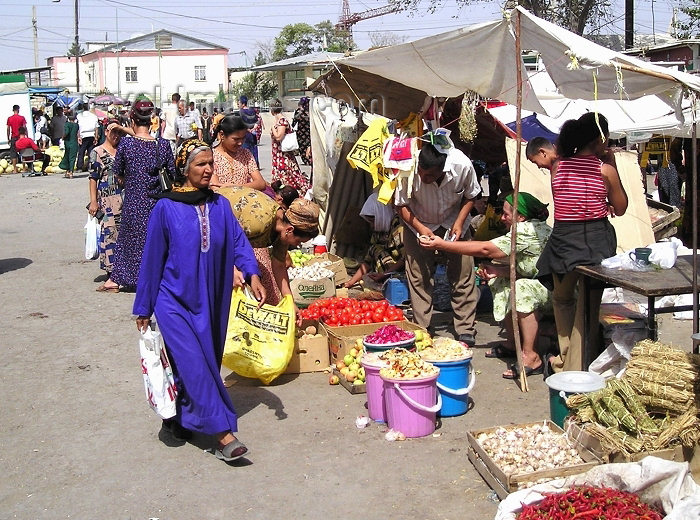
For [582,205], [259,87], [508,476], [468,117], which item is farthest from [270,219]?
[259,87]

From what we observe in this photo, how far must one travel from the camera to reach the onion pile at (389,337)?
5.98m

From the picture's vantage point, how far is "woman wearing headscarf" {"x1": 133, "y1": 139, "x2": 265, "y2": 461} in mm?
4840

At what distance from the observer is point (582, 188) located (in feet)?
18.3

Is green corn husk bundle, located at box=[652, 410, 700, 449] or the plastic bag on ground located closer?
the plastic bag on ground

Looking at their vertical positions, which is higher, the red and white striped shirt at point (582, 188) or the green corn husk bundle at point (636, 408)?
the red and white striped shirt at point (582, 188)

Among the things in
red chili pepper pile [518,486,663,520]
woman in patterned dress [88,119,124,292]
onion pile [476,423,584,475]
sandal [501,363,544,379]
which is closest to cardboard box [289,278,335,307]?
sandal [501,363,544,379]

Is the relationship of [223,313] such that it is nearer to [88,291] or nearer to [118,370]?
[118,370]

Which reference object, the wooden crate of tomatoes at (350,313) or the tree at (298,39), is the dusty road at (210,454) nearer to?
the wooden crate of tomatoes at (350,313)

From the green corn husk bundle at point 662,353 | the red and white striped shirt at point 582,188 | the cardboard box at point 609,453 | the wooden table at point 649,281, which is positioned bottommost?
the cardboard box at point 609,453

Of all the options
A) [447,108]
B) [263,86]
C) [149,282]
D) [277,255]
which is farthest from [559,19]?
[263,86]

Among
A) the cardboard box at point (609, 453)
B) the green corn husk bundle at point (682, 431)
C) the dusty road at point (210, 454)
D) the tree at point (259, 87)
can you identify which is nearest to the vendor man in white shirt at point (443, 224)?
the dusty road at point (210, 454)

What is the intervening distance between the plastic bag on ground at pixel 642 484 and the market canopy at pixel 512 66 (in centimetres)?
225

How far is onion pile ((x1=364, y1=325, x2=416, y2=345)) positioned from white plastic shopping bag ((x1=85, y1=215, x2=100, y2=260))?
553 cm

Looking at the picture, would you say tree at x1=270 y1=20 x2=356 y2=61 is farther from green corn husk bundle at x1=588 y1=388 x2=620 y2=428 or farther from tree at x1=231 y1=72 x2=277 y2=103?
green corn husk bundle at x1=588 y1=388 x2=620 y2=428
